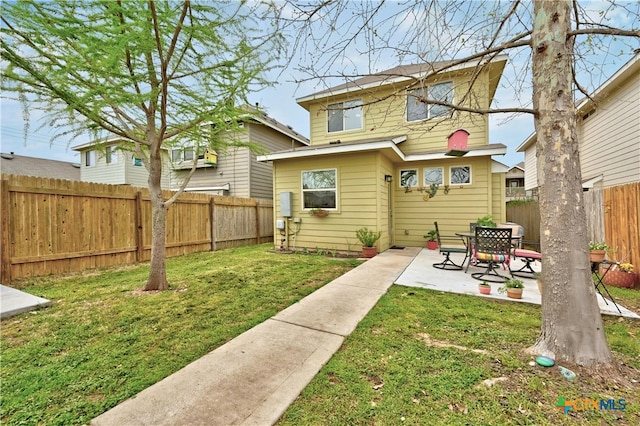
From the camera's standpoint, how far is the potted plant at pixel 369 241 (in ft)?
23.9

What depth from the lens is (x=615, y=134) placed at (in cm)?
726

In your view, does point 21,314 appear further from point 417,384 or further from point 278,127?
point 278,127

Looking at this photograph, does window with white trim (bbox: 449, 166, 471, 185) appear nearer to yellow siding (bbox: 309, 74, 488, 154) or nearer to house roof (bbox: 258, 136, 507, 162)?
house roof (bbox: 258, 136, 507, 162)

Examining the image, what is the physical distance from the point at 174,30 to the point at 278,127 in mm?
10438

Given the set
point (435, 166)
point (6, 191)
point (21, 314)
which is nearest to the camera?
point (21, 314)

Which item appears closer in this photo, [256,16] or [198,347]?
[198,347]

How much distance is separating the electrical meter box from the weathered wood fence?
25.0ft

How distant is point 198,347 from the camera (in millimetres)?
2611

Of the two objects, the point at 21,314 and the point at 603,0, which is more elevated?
the point at 603,0

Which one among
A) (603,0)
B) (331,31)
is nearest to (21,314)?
(331,31)

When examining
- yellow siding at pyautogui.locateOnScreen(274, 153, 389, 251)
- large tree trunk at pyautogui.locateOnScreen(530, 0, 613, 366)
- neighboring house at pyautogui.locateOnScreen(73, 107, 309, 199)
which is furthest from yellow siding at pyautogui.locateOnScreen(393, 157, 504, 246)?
neighboring house at pyautogui.locateOnScreen(73, 107, 309, 199)

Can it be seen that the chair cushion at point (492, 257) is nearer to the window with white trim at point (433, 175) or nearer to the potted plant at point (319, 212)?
the window with white trim at point (433, 175)

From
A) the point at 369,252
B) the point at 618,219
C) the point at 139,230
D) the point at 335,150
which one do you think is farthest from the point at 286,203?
the point at 618,219

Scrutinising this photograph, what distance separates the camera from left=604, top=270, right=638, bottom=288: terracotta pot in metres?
4.58
